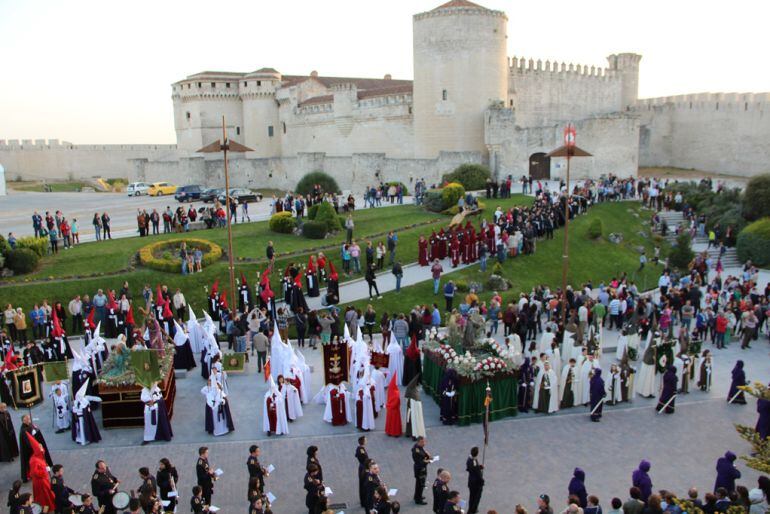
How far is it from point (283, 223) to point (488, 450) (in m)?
18.8

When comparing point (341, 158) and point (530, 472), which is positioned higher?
point (341, 158)

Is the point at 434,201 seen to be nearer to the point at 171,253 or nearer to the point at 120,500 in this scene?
the point at 171,253

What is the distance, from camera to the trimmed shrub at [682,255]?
29062 millimetres

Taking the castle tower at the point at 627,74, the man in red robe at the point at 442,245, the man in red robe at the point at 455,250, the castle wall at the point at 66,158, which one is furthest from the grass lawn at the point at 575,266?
the castle wall at the point at 66,158

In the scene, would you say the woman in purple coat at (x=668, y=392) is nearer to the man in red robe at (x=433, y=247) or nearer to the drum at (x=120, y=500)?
the drum at (x=120, y=500)

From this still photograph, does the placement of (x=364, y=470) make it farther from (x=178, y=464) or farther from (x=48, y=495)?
(x=48, y=495)

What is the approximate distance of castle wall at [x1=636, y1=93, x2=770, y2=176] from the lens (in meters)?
47.5

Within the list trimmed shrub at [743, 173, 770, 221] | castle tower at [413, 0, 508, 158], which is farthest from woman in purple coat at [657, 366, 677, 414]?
castle tower at [413, 0, 508, 158]

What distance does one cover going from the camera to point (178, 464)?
42.0 feet


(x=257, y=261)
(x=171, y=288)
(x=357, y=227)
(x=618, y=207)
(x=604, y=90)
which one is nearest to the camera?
(x=171, y=288)

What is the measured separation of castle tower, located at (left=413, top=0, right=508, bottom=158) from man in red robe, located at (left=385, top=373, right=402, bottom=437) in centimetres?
3341

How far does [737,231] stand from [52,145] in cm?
6449

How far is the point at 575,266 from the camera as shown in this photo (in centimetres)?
2764

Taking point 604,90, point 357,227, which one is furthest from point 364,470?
point 604,90
